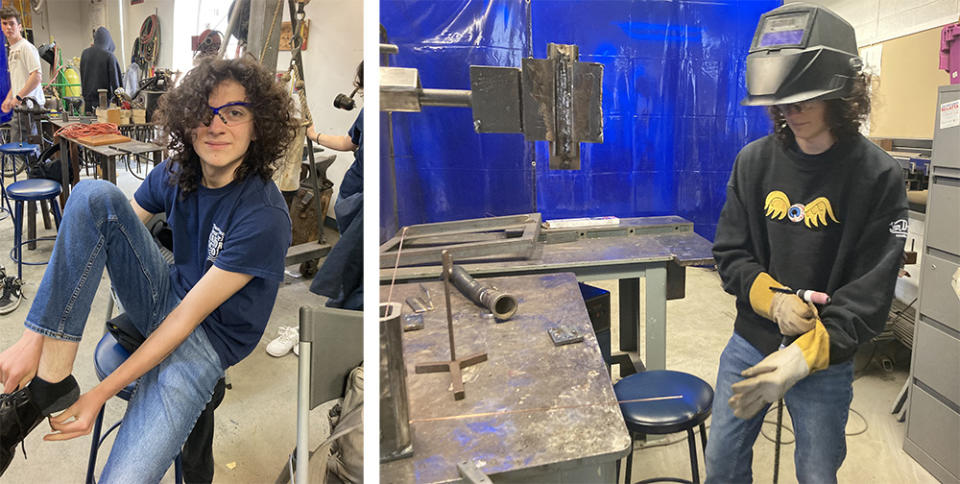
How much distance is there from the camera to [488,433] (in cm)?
110

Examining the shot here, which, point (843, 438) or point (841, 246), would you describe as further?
point (843, 438)

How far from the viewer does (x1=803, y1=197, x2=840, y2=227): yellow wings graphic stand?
1.03m

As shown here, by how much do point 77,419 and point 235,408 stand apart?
24 centimetres

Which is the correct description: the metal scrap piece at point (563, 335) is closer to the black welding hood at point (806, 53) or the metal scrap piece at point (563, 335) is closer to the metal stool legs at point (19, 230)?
the black welding hood at point (806, 53)

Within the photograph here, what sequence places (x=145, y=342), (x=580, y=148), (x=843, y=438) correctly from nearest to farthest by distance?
(x=145, y=342) → (x=843, y=438) → (x=580, y=148)

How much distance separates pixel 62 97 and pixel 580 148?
965 millimetres

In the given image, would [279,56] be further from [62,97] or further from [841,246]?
[841,246]

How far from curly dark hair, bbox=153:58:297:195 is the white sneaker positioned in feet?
1.01

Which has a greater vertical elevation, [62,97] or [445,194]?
[62,97]

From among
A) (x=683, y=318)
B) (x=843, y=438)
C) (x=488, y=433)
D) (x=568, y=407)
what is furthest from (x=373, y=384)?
(x=843, y=438)

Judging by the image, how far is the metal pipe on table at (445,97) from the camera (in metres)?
1.11

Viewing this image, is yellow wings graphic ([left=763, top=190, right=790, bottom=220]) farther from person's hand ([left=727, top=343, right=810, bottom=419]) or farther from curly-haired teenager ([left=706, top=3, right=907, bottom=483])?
person's hand ([left=727, top=343, right=810, bottom=419])

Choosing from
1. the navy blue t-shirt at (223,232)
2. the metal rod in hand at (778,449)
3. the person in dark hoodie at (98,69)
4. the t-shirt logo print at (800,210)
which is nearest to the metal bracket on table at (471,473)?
the navy blue t-shirt at (223,232)

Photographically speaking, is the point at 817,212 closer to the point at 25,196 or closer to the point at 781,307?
the point at 781,307
